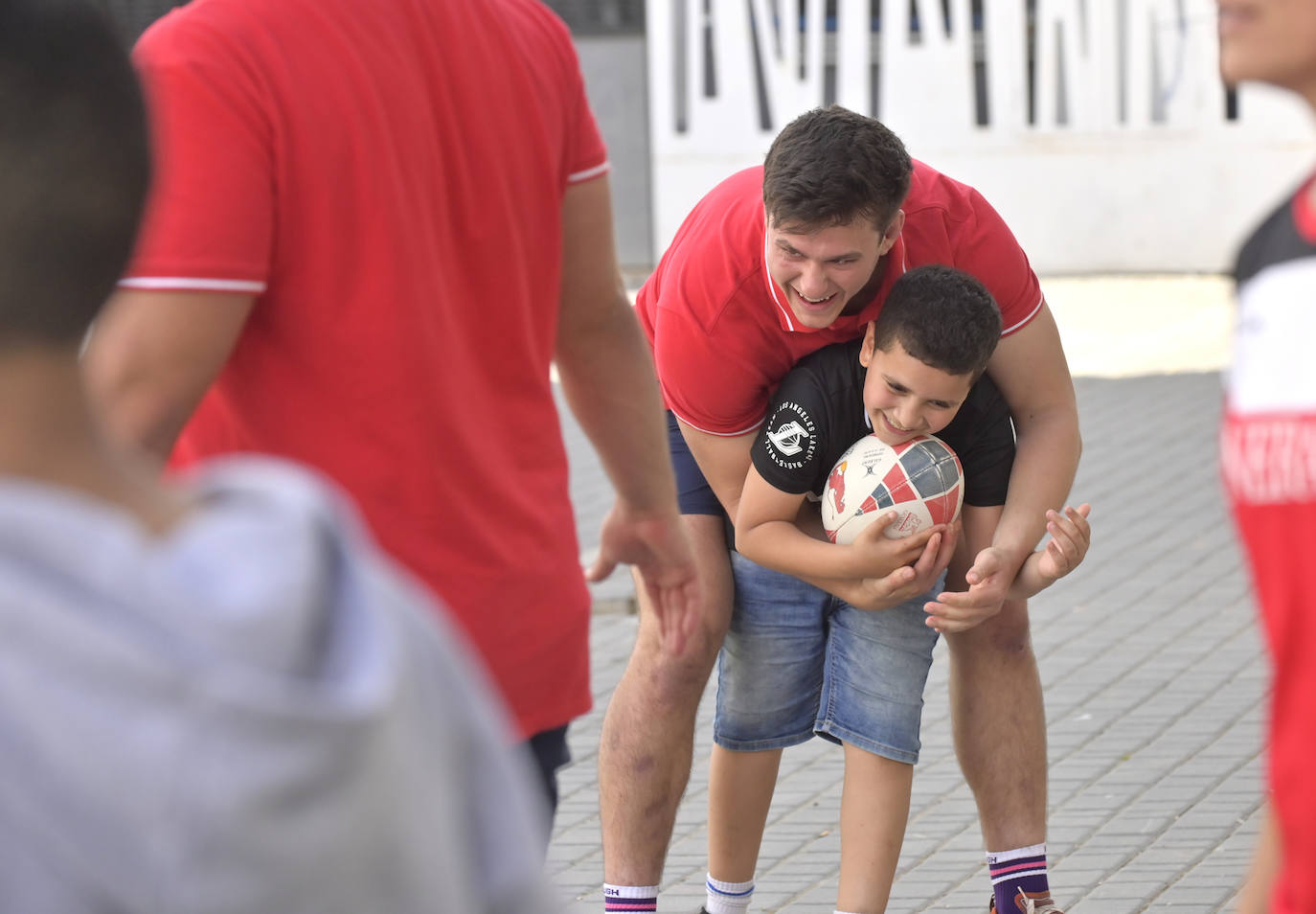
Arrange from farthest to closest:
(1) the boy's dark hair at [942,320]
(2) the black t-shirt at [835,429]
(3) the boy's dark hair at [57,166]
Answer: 1. (2) the black t-shirt at [835,429]
2. (1) the boy's dark hair at [942,320]
3. (3) the boy's dark hair at [57,166]

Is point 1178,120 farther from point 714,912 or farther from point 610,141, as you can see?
point 714,912

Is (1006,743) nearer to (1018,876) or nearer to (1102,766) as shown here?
(1018,876)

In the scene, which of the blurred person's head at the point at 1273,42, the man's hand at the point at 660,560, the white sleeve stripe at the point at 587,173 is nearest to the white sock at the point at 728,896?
the man's hand at the point at 660,560

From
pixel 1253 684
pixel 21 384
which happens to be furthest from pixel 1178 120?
pixel 21 384

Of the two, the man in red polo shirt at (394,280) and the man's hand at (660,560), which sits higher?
the man in red polo shirt at (394,280)

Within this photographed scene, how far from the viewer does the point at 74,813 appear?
0.88 m

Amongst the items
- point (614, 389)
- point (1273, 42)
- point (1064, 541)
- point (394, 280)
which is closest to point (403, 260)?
point (394, 280)

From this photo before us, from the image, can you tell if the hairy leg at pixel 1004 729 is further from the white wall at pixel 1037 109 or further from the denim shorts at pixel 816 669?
the white wall at pixel 1037 109

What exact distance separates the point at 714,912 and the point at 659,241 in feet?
44.4

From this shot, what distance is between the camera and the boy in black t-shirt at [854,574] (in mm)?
3201

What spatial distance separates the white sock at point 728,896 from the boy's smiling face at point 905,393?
1100 mm

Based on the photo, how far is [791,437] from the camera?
333 cm

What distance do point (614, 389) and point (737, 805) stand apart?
1.51 meters

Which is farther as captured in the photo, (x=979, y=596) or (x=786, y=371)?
(x=786, y=371)
